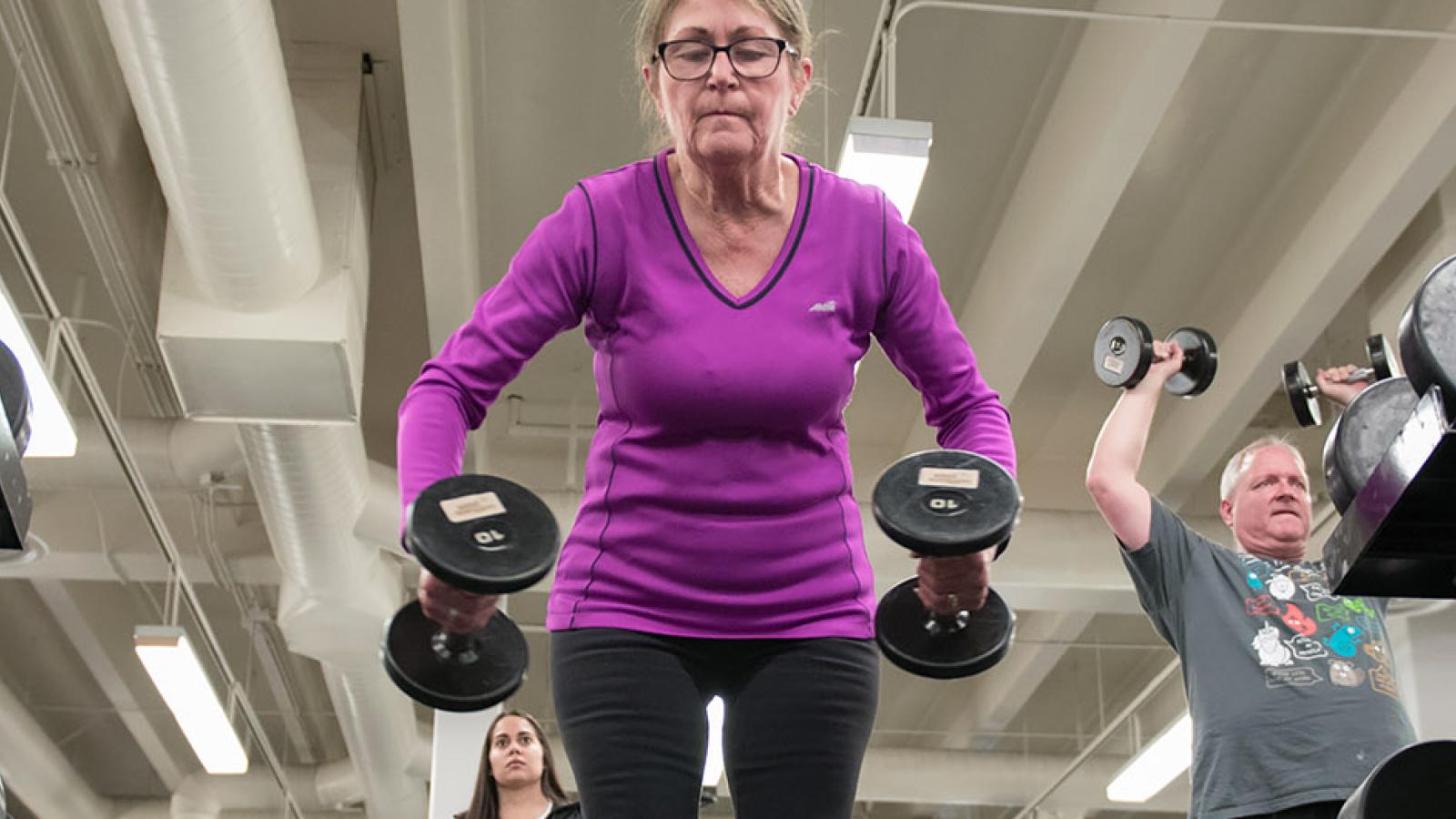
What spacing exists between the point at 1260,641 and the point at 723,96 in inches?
60.5

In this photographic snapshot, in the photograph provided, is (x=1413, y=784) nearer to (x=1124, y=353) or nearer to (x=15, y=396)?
(x=1124, y=353)

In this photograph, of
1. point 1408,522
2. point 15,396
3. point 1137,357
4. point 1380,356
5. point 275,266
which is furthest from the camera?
point 275,266

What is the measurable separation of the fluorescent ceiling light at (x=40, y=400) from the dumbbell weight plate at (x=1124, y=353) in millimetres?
2961

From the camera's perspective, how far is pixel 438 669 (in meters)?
1.59

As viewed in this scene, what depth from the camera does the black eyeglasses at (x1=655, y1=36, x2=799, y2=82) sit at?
5.49 feet

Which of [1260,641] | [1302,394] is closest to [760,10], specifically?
[1260,641]

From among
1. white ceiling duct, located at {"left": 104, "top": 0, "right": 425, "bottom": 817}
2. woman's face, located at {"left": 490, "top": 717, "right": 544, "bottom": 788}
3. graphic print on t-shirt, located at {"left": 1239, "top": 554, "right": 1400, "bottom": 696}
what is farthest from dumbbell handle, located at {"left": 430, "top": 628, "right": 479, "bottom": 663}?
white ceiling duct, located at {"left": 104, "top": 0, "right": 425, "bottom": 817}

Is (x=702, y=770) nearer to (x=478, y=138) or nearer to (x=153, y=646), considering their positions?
(x=478, y=138)

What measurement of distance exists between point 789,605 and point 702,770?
0.17 metres

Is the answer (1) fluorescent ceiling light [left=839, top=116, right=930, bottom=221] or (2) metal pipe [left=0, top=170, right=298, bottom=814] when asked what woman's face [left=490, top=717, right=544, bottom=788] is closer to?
(1) fluorescent ceiling light [left=839, top=116, right=930, bottom=221]

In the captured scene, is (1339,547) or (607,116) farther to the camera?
(607,116)

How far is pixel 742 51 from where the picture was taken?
5.51 feet

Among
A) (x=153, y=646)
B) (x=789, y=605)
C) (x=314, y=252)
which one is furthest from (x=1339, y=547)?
(x=153, y=646)

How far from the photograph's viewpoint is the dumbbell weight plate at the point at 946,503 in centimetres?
149
